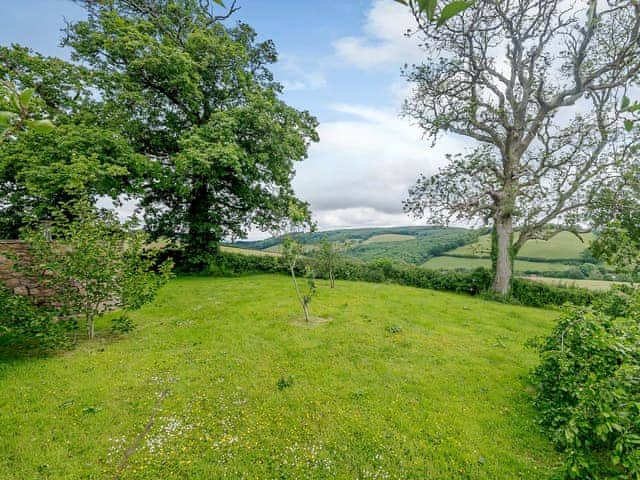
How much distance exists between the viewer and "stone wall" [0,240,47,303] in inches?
301

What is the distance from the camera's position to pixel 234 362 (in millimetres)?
6277

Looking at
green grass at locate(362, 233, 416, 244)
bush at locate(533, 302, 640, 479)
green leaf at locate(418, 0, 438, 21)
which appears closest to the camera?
green leaf at locate(418, 0, 438, 21)

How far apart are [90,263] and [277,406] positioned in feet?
18.0

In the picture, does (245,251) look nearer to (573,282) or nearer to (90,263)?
(90,263)

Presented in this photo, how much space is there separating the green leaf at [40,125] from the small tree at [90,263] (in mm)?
6923

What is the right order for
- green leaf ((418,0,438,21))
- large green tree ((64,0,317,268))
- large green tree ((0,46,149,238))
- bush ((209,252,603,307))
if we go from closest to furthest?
green leaf ((418,0,438,21)) < large green tree ((0,46,149,238)) < large green tree ((64,0,317,268)) < bush ((209,252,603,307))

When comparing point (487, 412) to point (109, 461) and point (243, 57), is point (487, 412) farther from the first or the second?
point (243, 57)

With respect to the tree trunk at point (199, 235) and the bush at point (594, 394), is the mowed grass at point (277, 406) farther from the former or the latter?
the tree trunk at point (199, 235)

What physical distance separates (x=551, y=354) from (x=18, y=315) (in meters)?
10.2

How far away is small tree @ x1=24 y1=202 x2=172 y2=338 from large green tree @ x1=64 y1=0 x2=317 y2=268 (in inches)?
224

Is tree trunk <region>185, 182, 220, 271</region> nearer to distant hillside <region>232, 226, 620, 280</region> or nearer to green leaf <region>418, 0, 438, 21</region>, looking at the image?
distant hillside <region>232, 226, 620, 280</region>

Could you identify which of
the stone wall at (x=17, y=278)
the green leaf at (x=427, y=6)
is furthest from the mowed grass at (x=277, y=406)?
the green leaf at (x=427, y=6)

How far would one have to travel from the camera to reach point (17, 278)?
7871mm

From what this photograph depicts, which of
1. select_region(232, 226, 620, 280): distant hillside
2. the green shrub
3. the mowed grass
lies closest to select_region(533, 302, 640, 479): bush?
the mowed grass
